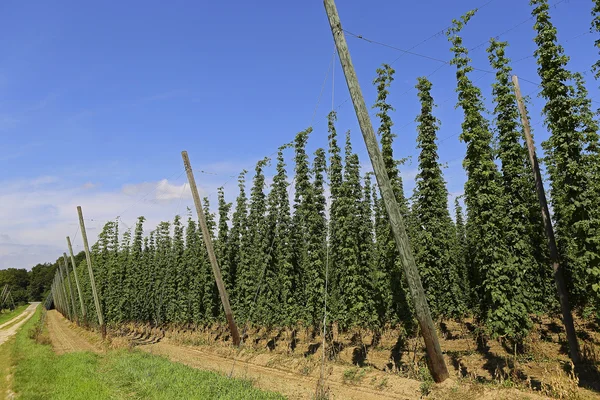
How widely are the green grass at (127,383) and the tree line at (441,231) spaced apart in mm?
4655

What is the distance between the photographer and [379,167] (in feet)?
31.9

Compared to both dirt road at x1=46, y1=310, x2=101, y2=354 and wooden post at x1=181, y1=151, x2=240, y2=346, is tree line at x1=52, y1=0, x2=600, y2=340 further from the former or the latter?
dirt road at x1=46, y1=310, x2=101, y2=354

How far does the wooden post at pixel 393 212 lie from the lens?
9.30m

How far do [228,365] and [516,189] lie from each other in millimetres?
17993

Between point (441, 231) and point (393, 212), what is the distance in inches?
552

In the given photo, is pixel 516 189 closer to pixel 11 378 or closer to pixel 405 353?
pixel 405 353

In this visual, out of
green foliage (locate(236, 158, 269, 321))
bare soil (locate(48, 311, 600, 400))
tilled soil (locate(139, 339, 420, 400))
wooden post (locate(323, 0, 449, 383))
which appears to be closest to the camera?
wooden post (locate(323, 0, 449, 383))

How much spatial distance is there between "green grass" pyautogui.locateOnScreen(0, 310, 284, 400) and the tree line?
4.65 m

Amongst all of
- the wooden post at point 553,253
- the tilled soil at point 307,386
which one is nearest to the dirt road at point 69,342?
the tilled soil at point 307,386

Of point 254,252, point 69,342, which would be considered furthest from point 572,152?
point 69,342

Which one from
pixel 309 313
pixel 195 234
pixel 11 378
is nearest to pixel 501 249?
pixel 309 313

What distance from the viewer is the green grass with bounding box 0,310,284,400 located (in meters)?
11.2

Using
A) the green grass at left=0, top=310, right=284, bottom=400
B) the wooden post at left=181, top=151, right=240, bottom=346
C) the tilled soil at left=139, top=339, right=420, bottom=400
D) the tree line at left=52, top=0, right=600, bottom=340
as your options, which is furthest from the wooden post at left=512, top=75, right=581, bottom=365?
the wooden post at left=181, top=151, right=240, bottom=346

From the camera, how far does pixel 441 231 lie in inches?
872
